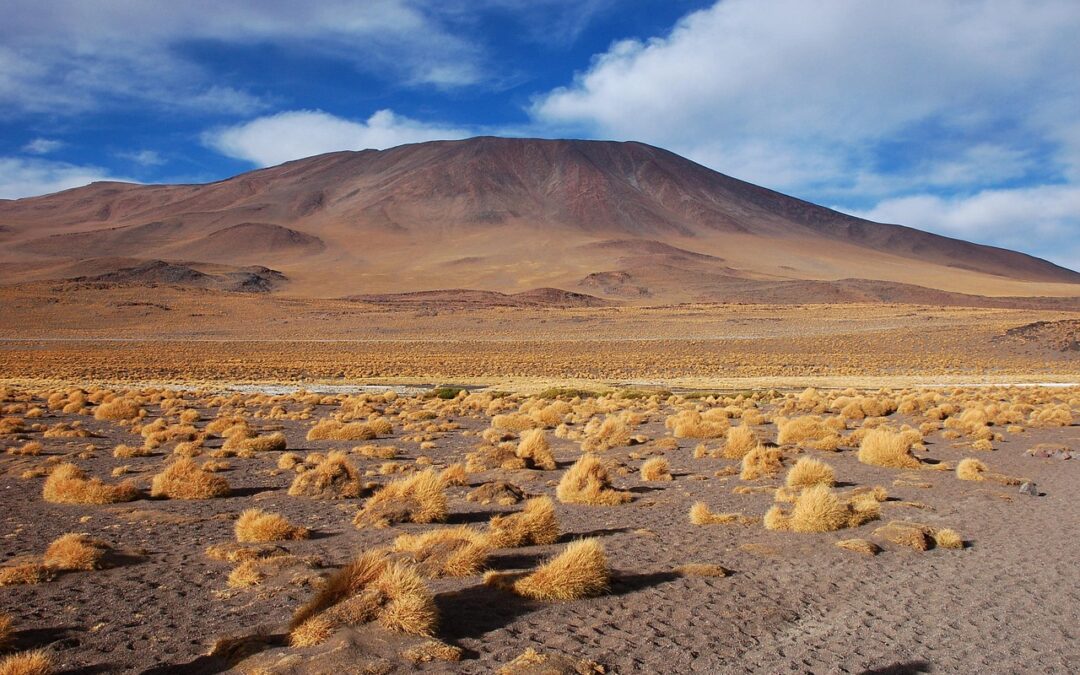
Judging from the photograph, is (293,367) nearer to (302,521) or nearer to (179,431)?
(179,431)

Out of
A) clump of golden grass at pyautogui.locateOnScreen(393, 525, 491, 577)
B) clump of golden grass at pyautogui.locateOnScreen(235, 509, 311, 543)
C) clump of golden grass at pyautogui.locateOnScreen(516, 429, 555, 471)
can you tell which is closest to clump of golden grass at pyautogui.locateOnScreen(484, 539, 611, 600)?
clump of golden grass at pyautogui.locateOnScreen(393, 525, 491, 577)

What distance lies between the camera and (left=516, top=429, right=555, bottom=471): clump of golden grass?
47.8 ft

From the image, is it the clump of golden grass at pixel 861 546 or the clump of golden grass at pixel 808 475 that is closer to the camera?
the clump of golden grass at pixel 861 546

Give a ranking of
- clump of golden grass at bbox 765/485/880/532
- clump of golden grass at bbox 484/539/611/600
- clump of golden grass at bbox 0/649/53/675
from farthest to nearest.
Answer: clump of golden grass at bbox 765/485/880/532 < clump of golden grass at bbox 484/539/611/600 < clump of golden grass at bbox 0/649/53/675

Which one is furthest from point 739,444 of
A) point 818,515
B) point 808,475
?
point 818,515

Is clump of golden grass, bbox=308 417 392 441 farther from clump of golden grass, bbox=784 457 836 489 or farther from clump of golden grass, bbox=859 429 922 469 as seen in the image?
clump of golden grass, bbox=859 429 922 469

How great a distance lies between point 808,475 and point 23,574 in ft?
33.8

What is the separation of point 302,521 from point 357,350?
187 ft

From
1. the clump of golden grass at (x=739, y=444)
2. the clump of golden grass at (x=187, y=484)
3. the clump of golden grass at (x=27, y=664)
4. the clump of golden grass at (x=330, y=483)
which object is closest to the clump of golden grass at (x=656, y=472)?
the clump of golden grass at (x=739, y=444)

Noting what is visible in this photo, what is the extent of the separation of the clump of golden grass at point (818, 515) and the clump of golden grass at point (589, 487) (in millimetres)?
2364

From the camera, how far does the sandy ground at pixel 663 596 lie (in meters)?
5.77

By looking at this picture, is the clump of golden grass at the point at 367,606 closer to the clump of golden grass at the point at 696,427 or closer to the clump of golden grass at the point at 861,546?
the clump of golden grass at the point at 861,546

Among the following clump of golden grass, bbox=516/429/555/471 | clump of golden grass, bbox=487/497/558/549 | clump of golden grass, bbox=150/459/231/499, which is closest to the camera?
clump of golden grass, bbox=487/497/558/549

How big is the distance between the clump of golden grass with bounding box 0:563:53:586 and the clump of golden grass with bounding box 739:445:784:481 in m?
10.2
